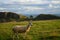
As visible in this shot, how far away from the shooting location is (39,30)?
4.46 m

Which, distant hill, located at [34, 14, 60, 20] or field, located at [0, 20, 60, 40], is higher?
distant hill, located at [34, 14, 60, 20]

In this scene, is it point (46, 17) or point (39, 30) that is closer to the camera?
point (39, 30)

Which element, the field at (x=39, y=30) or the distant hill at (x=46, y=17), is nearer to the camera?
the field at (x=39, y=30)

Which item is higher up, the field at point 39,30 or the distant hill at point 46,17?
the distant hill at point 46,17

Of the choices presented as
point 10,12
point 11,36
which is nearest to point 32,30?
point 11,36

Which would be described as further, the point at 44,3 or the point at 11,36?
the point at 44,3

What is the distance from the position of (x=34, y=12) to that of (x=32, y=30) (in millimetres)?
698

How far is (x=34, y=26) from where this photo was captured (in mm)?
4457

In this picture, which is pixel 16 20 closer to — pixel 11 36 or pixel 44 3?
pixel 11 36

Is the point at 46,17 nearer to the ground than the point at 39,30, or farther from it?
farther from it

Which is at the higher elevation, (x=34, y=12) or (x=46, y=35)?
(x=34, y=12)

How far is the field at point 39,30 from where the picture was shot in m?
4.33

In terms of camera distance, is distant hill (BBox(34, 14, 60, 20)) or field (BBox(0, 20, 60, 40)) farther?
distant hill (BBox(34, 14, 60, 20))

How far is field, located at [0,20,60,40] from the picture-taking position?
433 centimetres
